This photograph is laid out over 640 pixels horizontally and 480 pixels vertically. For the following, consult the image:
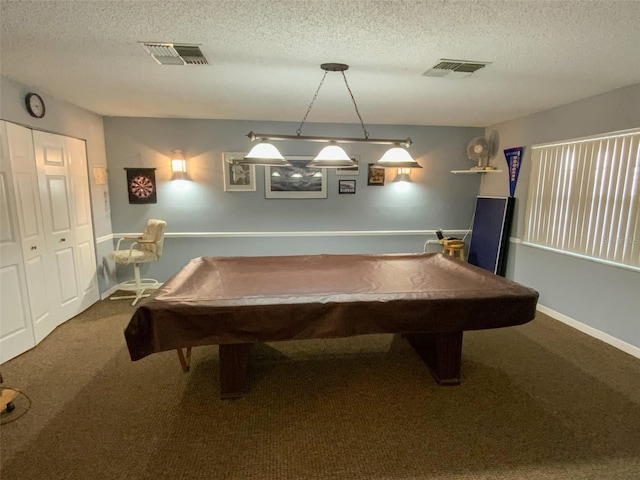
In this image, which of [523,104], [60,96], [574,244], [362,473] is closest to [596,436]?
[362,473]

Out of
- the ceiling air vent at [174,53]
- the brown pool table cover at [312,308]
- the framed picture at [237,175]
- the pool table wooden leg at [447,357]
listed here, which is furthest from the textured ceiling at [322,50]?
the pool table wooden leg at [447,357]

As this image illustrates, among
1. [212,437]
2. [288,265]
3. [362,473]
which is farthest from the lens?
[288,265]

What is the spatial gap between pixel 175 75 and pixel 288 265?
6.06 feet

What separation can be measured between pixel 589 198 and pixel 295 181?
11.2ft

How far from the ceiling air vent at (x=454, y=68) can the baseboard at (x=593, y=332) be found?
9.22 feet

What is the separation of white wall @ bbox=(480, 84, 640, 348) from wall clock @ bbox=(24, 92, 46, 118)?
5309 mm

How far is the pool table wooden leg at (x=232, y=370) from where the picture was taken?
2295 millimetres

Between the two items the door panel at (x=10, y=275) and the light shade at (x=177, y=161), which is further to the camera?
the light shade at (x=177, y=161)

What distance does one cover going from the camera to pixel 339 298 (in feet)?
6.73

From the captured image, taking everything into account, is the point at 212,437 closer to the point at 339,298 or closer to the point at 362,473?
the point at 362,473

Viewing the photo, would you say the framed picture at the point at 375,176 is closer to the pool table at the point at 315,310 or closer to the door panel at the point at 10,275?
the pool table at the point at 315,310

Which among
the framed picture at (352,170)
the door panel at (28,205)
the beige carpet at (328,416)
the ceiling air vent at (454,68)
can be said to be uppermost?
the ceiling air vent at (454,68)

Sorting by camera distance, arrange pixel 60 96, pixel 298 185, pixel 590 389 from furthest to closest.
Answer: pixel 298 185 → pixel 60 96 → pixel 590 389

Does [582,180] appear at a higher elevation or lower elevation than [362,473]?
higher
